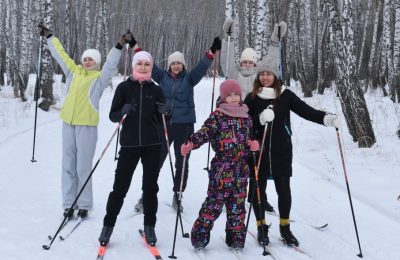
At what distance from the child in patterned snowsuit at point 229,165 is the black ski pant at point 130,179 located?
55 centimetres

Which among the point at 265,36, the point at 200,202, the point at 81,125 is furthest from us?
the point at 265,36

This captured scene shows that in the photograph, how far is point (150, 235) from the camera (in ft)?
15.3

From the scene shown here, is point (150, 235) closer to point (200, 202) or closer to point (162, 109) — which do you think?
point (162, 109)

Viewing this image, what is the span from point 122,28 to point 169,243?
49498 mm

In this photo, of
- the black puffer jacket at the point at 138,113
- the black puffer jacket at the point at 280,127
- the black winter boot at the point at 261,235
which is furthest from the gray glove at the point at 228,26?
the black winter boot at the point at 261,235

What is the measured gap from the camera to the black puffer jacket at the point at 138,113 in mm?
4609

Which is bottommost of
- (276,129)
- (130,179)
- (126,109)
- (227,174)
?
(130,179)

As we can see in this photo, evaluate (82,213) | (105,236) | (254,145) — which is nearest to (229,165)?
(254,145)

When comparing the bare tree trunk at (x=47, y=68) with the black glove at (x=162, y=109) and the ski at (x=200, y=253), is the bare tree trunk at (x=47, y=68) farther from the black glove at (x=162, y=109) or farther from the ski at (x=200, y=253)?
the ski at (x=200, y=253)

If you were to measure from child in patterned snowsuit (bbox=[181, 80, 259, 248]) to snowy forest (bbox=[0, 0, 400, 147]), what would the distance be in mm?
4236

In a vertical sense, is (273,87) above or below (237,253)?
above

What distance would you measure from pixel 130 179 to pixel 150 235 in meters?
0.62

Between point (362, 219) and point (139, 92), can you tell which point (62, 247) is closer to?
point (139, 92)

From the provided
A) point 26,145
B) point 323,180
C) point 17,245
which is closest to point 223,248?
point 17,245
